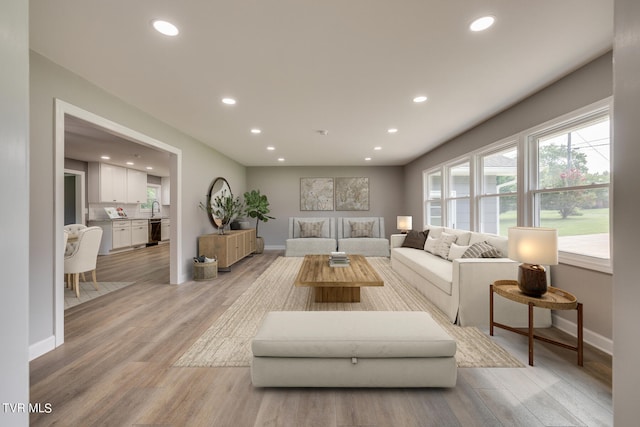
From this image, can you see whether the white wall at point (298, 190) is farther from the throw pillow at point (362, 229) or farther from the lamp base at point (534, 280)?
the lamp base at point (534, 280)

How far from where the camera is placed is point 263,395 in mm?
1629

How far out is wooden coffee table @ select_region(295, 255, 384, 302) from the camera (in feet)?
9.40

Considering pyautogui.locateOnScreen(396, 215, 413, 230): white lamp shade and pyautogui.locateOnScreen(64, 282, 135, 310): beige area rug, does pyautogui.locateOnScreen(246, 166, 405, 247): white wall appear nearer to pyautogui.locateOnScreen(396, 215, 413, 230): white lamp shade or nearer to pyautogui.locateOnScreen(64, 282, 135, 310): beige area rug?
pyautogui.locateOnScreen(396, 215, 413, 230): white lamp shade

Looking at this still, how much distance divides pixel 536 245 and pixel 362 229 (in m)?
4.78

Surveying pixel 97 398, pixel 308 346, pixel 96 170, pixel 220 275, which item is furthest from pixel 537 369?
pixel 96 170

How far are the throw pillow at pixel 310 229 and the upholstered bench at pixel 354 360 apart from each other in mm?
5066

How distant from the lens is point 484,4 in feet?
5.21

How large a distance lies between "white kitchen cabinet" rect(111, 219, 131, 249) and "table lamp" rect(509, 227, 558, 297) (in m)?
8.40

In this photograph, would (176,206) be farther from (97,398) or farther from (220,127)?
(97,398)

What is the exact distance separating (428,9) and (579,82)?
1.85 m

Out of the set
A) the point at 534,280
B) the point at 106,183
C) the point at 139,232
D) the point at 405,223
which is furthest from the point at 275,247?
the point at 534,280

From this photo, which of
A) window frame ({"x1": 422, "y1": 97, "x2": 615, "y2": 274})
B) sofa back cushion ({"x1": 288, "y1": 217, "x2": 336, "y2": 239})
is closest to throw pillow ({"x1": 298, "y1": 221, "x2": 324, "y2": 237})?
sofa back cushion ({"x1": 288, "y1": 217, "x2": 336, "y2": 239})

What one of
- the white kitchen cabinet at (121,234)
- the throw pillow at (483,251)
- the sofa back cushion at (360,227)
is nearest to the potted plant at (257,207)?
the sofa back cushion at (360,227)

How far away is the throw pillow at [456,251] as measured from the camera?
Answer: 3.47m
